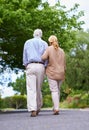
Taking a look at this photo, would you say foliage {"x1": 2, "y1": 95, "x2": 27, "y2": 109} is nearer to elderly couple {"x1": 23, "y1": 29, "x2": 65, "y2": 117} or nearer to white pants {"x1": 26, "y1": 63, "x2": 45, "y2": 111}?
elderly couple {"x1": 23, "y1": 29, "x2": 65, "y2": 117}

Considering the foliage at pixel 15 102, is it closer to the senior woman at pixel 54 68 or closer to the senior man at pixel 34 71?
the senior woman at pixel 54 68

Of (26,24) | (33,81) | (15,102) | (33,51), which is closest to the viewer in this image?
(33,81)

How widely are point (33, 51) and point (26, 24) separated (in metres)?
11.7

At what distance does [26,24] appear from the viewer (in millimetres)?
25422

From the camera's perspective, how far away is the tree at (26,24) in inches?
990

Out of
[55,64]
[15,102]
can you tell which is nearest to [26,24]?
[55,64]

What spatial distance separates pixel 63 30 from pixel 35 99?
1502cm

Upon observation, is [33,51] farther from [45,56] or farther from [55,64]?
[55,64]

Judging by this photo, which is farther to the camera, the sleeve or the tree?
the tree

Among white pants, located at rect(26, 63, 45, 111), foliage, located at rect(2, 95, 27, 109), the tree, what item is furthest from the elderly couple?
foliage, located at rect(2, 95, 27, 109)

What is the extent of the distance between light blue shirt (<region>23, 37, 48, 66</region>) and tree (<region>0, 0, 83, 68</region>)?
1024 cm

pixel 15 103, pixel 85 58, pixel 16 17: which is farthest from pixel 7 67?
pixel 15 103

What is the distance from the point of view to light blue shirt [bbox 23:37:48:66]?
543 inches

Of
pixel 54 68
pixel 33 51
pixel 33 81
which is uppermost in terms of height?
pixel 33 51
